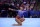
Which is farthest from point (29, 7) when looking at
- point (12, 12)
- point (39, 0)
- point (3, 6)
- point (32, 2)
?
point (3, 6)

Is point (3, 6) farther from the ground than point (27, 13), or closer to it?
farther from the ground

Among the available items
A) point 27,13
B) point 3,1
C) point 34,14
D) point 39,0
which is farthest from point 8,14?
point 39,0

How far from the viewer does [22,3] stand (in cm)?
318

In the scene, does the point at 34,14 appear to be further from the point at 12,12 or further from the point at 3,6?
the point at 3,6

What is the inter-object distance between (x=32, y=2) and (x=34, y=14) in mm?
536

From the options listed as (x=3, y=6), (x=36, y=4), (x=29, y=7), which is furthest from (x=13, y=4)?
(x=36, y=4)

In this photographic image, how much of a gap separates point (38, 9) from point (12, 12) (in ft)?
3.77

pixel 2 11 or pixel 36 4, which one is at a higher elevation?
pixel 36 4

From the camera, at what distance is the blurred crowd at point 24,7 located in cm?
318

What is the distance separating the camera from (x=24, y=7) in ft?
10.5

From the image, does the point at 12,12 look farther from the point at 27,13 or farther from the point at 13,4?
the point at 27,13

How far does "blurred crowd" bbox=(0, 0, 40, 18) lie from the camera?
3.18 m

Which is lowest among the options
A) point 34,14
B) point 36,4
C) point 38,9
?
point 34,14

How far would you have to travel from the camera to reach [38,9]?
3277 millimetres
